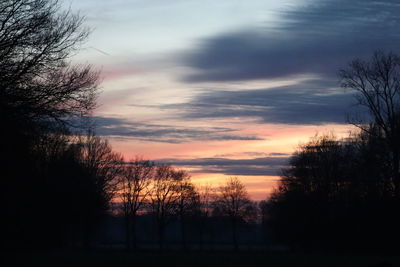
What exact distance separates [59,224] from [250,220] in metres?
75.4

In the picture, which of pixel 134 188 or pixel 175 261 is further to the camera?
pixel 134 188

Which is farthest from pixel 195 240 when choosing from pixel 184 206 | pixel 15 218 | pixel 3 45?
pixel 3 45

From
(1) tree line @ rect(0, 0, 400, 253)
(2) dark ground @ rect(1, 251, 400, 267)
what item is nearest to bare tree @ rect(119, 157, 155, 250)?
(1) tree line @ rect(0, 0, 400, 253)

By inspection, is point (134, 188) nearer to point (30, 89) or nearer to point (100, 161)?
point (100, 161)

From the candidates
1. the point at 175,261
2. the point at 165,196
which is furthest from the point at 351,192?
the point at 165,196

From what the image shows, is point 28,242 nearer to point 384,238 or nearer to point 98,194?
point 98,194

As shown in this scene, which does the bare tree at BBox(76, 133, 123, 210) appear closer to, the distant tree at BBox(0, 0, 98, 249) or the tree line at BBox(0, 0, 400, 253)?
the tree line at BBox(0, 0, 400, 253)

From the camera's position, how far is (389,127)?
4653 centimetres

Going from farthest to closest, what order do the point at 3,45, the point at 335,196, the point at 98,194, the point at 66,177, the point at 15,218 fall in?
the point at 335,196
the point at 98,194
the point at 66,177
the point at 15,218
the point at 3,45

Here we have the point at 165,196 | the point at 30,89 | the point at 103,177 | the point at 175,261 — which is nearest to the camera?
the point at 30,89

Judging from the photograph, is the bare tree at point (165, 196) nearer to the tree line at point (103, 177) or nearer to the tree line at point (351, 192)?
the tree line at point (103, 177)

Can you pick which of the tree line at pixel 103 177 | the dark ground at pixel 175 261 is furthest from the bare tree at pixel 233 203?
the dark ground at pixel 175 261

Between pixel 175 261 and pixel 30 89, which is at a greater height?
pixel 30 89

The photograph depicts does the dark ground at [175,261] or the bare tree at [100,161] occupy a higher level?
the bare tree at [100,161]
